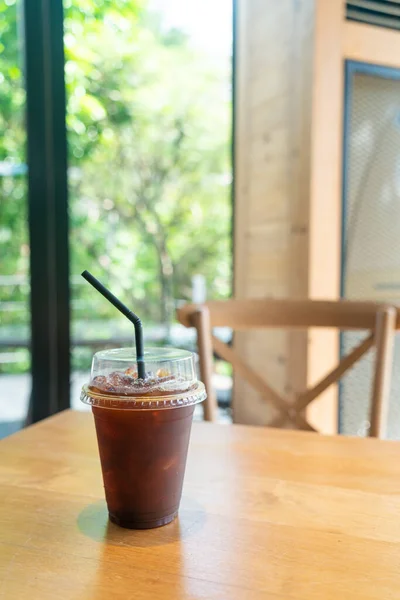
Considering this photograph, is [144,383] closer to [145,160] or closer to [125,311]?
[125,311]

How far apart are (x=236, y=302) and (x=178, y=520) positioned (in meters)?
0.79

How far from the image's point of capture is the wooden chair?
117cm

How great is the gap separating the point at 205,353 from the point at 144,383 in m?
0.70

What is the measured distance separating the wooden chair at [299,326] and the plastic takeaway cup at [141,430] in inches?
24.8

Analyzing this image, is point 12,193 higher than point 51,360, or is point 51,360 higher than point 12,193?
point 12,193

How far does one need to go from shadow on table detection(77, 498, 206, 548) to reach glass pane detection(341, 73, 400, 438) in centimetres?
189

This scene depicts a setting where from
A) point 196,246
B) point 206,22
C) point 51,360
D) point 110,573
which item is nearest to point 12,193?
point 51,360

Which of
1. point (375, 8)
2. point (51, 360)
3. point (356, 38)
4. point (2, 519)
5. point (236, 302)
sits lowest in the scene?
point (51, 360)

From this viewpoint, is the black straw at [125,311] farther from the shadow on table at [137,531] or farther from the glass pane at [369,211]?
the glass pane at [369,211]

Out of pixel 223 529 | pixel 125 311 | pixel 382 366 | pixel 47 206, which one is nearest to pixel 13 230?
pixel 47 206

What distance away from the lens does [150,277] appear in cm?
615

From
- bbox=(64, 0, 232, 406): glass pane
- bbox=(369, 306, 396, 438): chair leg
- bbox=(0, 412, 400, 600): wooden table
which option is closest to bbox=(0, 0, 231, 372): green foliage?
bbox=(64, 0, 232, 406): glass pane

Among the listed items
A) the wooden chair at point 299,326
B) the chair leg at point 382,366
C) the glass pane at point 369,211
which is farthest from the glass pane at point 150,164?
the chair leg at point 382,366

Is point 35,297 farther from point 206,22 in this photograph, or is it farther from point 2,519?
point 206,22
